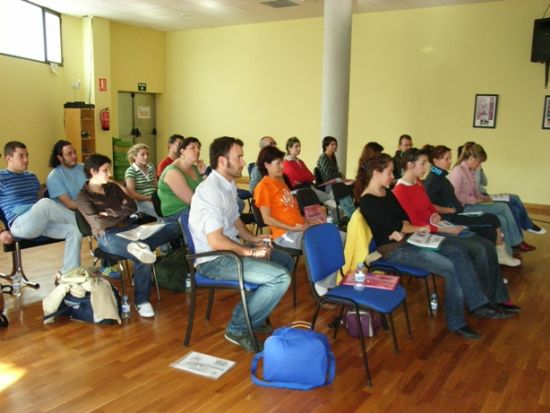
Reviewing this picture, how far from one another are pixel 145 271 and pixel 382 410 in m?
2.03

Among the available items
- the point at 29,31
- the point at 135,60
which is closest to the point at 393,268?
the point at 29,31

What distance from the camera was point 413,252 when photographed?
11.8 ft

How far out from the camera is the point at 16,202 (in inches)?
165

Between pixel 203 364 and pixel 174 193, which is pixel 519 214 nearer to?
pixel 174 193

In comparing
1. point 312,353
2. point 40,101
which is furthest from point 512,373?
point 40,101

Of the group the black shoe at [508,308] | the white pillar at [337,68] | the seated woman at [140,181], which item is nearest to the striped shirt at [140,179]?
the seated woman at [140,181]

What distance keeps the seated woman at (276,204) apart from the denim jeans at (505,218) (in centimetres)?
224

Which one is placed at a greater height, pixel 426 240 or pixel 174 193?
pixel 174 193

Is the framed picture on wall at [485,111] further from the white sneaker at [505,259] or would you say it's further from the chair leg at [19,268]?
the chair leg at [19,268]

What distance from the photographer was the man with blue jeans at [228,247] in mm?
3145

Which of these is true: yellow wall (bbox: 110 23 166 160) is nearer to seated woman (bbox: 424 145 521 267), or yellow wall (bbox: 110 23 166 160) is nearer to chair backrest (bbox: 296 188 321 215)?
chair backrest (bbox: 296 188 321 215)

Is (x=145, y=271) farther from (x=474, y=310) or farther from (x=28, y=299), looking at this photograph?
(x=474, y=310)

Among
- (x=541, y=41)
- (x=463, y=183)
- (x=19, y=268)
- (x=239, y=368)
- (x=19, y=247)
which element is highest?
(x=541, y=41)

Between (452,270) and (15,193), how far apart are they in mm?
3464
